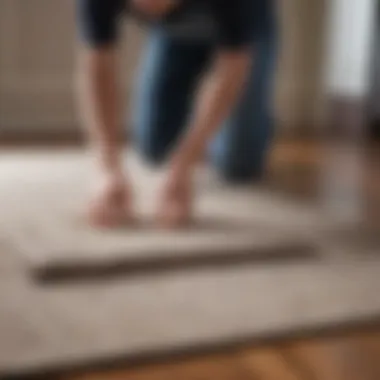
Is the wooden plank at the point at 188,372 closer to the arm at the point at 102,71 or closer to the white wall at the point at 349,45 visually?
the arm at the point at 102,71

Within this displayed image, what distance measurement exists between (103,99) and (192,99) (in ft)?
1.38

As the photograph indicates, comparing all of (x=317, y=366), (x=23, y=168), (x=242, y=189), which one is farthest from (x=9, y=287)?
(x=23, y=168)

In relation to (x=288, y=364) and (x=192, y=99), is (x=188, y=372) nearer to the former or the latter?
(x=288, y=364)

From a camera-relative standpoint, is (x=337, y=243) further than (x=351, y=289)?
Yes

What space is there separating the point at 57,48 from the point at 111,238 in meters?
1.17

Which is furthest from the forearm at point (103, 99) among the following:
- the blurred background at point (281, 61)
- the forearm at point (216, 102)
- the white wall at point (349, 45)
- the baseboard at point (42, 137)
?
the white wall at point (349, 45)

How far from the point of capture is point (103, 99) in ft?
4.40

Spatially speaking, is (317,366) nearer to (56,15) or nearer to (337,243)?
(337,243)

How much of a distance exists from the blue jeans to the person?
0.92ft

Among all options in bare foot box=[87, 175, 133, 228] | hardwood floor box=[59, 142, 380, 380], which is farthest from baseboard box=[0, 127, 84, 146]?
hardwood floor box=[59, 142, 380, 380]

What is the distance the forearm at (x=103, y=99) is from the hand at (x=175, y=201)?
9 centimetres

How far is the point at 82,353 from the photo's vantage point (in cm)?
83

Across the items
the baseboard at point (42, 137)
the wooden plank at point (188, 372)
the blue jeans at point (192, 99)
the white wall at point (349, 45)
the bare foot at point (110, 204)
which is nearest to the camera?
the wooden plank at point (188, 372)

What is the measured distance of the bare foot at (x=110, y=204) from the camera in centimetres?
127
